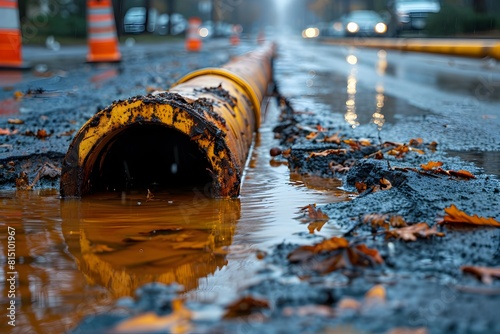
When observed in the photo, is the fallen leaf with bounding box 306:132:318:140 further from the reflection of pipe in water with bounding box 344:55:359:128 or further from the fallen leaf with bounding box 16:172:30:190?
the fallen leaf with bounding box 16:172:30:190

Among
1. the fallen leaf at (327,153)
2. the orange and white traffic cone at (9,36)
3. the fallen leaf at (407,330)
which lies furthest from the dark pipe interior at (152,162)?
the orange and white traffic cone at (9,36)

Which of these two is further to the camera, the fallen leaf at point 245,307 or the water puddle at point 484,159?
the water puddle at point 484,159

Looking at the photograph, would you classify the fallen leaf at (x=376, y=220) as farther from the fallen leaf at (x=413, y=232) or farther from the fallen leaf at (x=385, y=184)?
the fallen leaf at (x=385, y=184)

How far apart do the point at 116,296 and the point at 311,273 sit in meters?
0.70

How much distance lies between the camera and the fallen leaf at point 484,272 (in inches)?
92.2

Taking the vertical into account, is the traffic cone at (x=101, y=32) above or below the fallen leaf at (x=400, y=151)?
above

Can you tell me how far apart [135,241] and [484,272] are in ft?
Answer: 5.09

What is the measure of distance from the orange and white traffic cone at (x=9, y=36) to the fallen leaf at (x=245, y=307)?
10202mm

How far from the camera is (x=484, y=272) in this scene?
94.1 inches

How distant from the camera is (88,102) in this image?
25.5ft

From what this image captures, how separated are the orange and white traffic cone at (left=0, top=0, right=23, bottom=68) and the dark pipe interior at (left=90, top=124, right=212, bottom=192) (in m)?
7.54

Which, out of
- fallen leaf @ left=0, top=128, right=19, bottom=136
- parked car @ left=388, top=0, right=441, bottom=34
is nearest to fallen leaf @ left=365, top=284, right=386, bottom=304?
fallen leaf @ left=0, top=128, right=19, bottom=136

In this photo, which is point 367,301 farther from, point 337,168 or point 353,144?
point 353,144

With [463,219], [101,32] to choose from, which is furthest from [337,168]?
[101,32]
